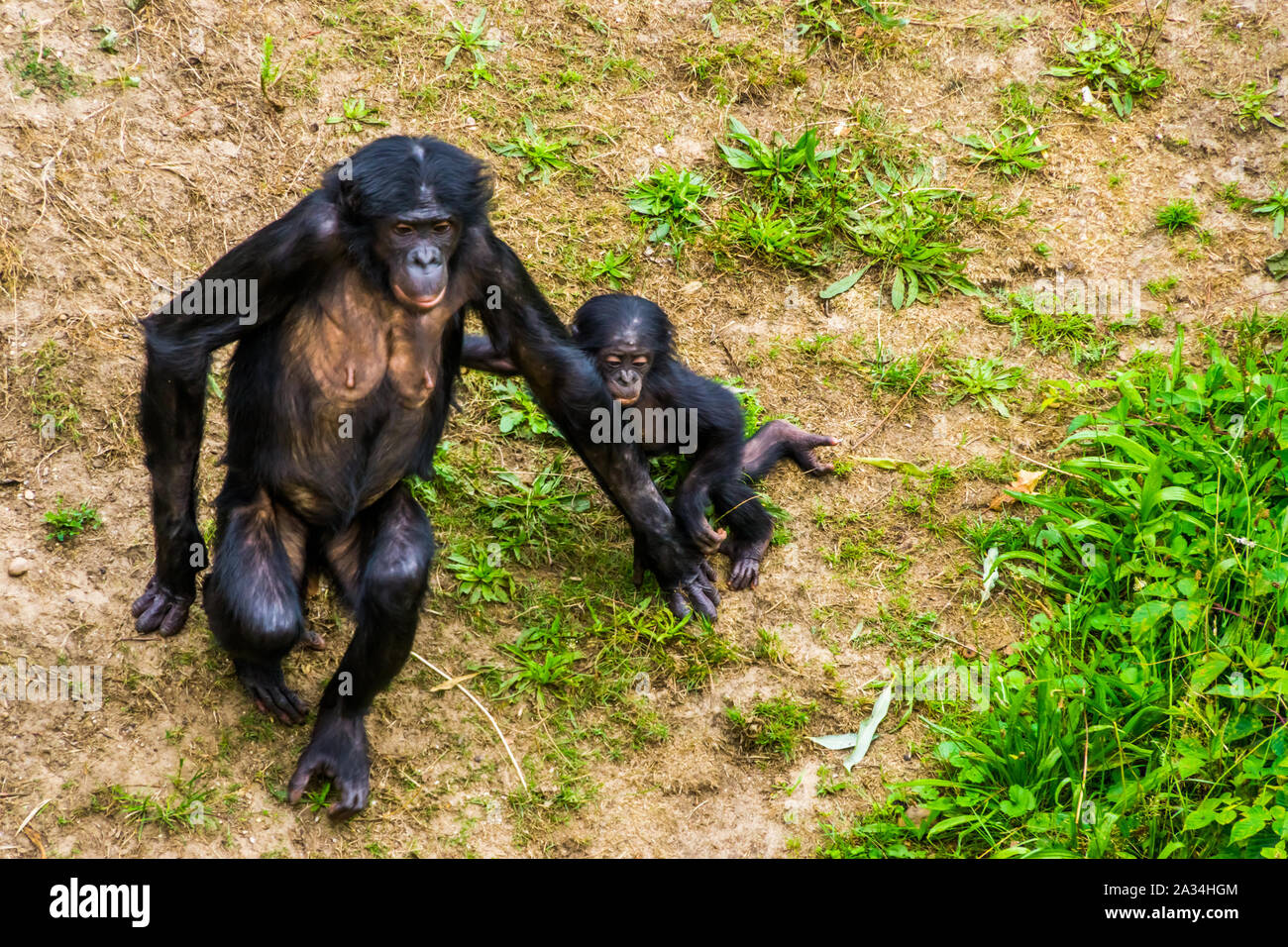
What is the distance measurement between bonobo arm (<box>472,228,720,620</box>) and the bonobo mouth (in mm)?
487

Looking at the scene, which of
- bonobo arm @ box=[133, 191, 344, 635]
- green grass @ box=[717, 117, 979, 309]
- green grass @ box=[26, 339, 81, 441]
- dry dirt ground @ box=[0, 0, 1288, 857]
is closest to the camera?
bonobo arm @ box=[133, 191, 344, 635]

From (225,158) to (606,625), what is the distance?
4.11 m

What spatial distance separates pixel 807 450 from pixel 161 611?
383 cm

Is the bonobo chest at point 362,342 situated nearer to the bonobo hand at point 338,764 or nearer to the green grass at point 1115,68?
the bonobo hand at point 338,764

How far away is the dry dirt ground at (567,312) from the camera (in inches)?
263

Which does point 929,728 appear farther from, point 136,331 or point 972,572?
point 136,331

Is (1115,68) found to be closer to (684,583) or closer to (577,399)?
(684,583)

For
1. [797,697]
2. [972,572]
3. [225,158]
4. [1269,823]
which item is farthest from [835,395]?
[225,158]

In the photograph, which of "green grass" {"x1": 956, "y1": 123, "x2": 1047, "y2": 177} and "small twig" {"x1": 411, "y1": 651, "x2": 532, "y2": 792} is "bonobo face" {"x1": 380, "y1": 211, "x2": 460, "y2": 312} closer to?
"small twig" {"x1": 411, "y1": 651, "x2": 532, "y2": 792}

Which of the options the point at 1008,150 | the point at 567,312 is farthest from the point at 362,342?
the point at 1008,150

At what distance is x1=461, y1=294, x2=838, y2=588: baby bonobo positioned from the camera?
7414 mm

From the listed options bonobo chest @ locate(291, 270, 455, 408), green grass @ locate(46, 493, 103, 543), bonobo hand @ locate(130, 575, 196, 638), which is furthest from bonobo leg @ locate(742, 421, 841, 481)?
green grass @ locate(46, 493, 103, 543)

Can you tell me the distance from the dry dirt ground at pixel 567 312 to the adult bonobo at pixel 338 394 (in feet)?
2.01

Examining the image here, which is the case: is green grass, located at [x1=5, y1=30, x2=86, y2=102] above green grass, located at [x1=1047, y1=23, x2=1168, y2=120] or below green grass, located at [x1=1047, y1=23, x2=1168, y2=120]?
below
